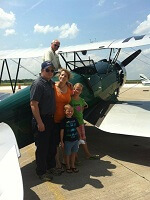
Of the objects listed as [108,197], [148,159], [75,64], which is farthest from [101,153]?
[75,64]

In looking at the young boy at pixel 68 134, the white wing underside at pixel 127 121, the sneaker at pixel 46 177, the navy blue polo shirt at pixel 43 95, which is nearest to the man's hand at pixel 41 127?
the navy blue polo shirt at pixel 43 95

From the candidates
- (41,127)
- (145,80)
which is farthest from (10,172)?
(145,80)

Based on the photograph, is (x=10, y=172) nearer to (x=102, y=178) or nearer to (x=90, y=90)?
(x=102, y=178)

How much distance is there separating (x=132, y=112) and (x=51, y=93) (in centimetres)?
246

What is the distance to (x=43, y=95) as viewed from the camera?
3.92 metres

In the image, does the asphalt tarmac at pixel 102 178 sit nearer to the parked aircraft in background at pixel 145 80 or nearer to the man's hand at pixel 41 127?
the man's hand at pixel 41 127

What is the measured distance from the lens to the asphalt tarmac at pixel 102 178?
3682mm

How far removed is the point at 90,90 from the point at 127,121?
1.13 m

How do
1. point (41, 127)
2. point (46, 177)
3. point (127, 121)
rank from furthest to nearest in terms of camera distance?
1. point (127, 121)
2. point (46, 177)
3. point (41, 127)

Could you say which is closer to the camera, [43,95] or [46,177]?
[43,95]

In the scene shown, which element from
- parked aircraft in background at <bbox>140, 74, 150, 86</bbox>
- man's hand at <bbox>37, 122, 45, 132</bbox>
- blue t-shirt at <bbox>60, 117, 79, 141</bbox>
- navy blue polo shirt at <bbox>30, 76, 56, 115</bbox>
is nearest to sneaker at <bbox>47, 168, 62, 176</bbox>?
blue t-shirt at <bbox>60, 117, 79, 141</bbox>

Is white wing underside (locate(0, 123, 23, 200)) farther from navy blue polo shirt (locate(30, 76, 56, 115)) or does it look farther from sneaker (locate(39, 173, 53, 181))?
sneaker (locate(39, 173, 53, 181))

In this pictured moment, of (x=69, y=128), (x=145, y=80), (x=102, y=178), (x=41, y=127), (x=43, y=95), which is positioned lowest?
(x=145, y=80)

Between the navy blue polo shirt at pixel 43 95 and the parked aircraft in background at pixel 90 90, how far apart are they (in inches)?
23.3
